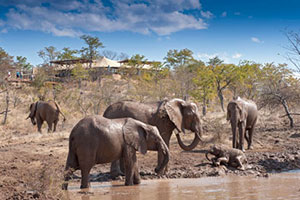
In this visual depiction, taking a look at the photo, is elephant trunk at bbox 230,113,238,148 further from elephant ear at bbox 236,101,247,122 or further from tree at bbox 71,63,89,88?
tree at bbox 71,63,89,88

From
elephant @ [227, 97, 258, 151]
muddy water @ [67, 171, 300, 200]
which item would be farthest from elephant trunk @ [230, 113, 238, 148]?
muddy water @ [67, 171, 300, 200]

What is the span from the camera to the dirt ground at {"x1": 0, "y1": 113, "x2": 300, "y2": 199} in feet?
24.1

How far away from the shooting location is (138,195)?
8.13m

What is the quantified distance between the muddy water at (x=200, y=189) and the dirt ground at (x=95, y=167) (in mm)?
643

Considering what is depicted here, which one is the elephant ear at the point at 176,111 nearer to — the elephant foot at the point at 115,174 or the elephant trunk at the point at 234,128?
the elephant foot at the point at 115,174

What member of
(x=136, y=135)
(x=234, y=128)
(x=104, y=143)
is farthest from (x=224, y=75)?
(x=104, y=143)

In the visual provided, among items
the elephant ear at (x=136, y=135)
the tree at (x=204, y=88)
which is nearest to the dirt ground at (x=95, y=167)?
the elephant ear at (x=136, y=135)

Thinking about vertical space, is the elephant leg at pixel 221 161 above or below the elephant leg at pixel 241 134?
below

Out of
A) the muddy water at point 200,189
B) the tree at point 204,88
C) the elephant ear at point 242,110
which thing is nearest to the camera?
the muddy water at point 200,189

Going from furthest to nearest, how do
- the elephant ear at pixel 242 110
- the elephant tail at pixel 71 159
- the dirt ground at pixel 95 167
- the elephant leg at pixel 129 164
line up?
the elephant ear at pixel 242 110 → the elephant leg at pixel 129 164 → the elephant tail at pixel 71 159 → the dirt ground at pixel 95 167

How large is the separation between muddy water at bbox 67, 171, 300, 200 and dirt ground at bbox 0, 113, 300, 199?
2.11ft

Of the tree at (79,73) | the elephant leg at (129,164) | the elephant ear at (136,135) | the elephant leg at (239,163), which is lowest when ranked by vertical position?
the elephant leg at (239,163)

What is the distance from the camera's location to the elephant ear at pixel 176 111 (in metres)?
11.5

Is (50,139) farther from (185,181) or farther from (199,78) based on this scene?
(199,78)
